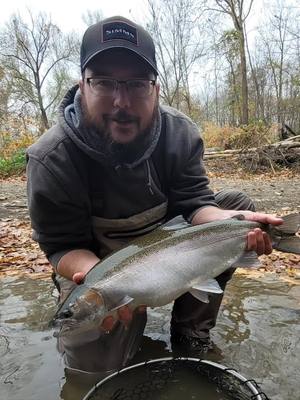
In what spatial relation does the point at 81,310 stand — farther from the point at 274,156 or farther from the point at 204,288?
the point at 274,156

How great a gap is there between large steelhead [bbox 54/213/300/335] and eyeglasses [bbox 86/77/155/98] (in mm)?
722

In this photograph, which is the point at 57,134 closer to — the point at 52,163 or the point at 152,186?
the point at 52,163

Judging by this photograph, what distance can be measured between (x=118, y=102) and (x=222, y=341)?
1.44 m

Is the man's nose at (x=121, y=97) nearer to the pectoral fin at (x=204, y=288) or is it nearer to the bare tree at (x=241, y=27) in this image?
the pectoral fin at (x=204, y=288)

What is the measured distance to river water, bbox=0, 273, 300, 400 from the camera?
2.08 meters

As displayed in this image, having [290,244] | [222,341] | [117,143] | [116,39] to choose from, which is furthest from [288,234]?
[116,39]

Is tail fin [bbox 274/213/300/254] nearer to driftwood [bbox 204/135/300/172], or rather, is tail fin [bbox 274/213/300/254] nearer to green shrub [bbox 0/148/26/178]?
driftwood [bbox 204/135/300/172]

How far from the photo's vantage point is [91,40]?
7.14 ft

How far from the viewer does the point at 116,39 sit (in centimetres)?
214

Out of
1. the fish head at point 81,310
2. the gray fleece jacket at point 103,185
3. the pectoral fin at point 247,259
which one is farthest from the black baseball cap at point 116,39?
the fish head at point 81,310

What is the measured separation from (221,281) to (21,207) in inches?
217

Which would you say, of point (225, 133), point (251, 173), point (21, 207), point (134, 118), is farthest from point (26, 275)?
point (225, 133)

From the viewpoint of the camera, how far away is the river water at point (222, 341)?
2082 millimetres

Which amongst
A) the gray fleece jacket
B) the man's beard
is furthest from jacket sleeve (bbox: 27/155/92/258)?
the man's beard
